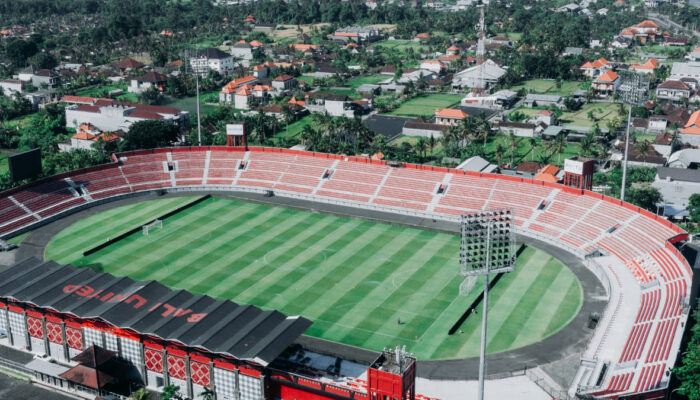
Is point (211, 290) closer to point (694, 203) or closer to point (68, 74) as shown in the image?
point (694, 203)

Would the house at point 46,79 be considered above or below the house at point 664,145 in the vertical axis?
above

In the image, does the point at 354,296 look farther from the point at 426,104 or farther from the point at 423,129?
the point at 426,104

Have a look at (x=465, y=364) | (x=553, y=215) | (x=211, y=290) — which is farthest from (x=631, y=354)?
(x=211, y=290)

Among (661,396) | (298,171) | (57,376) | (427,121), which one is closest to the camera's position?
(661,396)

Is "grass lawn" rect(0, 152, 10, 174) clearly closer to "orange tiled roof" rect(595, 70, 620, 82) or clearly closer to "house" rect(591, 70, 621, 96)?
"house" rect(591, 70, 621, 96)

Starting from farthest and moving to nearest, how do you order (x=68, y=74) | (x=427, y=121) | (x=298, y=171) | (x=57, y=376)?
(x=68, y=74) < (x=427, y=121) < (x=298, y=171) < (x=57, y=376)

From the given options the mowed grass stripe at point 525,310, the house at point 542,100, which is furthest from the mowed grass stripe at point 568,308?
the house at point 542,100

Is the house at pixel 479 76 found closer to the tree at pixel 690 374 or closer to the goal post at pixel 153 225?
the goal post at pixel 153 225

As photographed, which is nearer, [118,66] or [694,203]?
[694,203]
